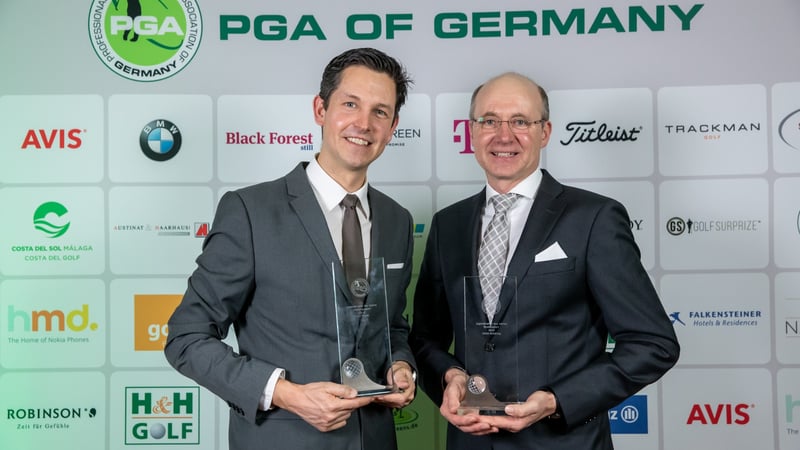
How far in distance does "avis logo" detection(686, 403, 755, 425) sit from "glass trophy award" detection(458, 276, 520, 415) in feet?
5.57

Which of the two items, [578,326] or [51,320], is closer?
[578,326]

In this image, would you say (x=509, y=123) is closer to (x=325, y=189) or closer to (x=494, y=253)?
(x=494, y=253)

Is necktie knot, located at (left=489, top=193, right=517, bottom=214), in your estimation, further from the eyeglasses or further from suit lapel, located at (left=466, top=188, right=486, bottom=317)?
the eyeglasses

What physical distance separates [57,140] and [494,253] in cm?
232

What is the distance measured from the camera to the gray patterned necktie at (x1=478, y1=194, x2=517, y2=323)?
7.29ft

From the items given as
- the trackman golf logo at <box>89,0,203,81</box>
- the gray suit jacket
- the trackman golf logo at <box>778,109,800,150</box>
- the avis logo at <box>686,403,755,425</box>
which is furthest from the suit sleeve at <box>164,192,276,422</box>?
the trackman golf logo at <box>778,109,800,150</box>

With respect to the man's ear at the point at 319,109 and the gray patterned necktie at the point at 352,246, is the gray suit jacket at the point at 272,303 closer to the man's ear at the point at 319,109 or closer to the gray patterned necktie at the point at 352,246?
the gray patterned necktie at the point at 352,246

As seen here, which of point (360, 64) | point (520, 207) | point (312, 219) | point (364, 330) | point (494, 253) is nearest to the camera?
point (364, 330)

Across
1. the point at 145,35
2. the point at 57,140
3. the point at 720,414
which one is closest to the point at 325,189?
the point at 145,35

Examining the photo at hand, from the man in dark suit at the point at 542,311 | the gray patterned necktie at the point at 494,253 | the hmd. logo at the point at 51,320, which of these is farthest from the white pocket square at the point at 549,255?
the hmd. logo at the point at 51,320

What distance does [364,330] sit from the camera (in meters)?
2.00

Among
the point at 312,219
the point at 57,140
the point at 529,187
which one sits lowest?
the point at 312,219

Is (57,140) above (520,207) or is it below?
above

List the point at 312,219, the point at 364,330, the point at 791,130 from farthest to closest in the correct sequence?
1. the point at 791,130
2. the point at 312,219
3. the point at 364,330
